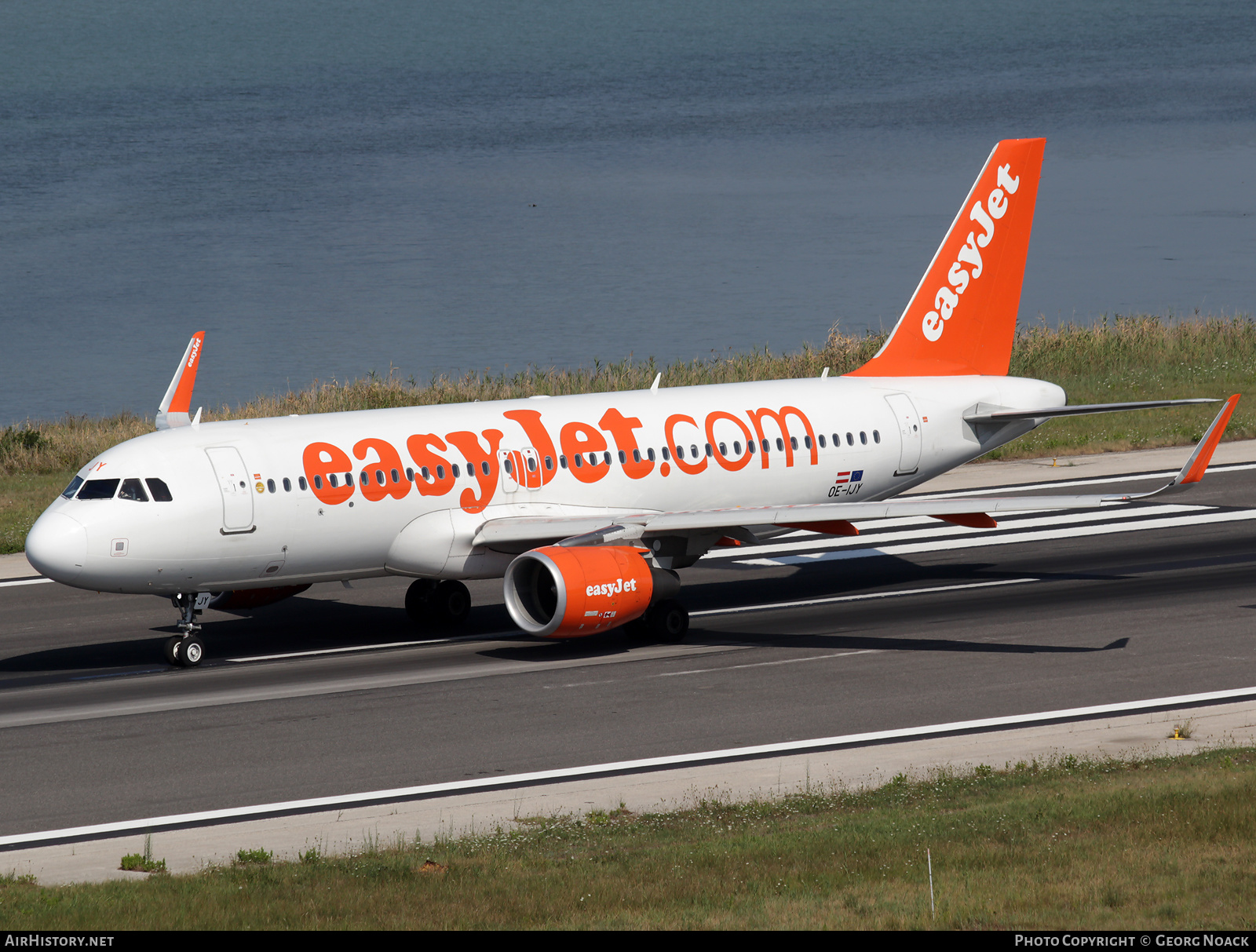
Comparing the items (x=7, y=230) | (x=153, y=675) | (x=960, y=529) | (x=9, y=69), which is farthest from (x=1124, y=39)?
(x=153, y=675)

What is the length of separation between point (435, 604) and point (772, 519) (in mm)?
7368

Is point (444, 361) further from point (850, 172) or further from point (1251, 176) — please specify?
point (1251, 176)

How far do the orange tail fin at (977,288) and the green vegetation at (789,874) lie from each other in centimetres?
1769

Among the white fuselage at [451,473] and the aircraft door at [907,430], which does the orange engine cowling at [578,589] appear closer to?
the white fuselage at [451,473]

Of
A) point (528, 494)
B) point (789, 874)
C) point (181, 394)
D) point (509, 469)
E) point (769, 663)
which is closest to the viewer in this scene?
point (789, 874)

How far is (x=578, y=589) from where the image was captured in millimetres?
28797

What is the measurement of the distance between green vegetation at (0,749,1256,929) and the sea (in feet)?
176

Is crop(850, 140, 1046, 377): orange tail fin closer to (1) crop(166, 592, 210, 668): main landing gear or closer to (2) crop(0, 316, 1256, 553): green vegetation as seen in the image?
(2) crop(0, 316, 1256, 553): green vegetation

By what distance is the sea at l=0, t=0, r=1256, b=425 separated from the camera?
84.8 meters

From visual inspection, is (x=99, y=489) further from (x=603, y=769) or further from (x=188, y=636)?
(x=603, y=769)

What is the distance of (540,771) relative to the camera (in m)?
23.4

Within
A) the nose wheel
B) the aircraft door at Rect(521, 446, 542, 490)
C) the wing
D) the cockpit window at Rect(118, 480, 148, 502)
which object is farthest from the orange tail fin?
the cockpit window at Rect(118, 480, 148, 502)

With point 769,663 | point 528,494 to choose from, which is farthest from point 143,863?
point 528,494

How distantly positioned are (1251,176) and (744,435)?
4111 inches
